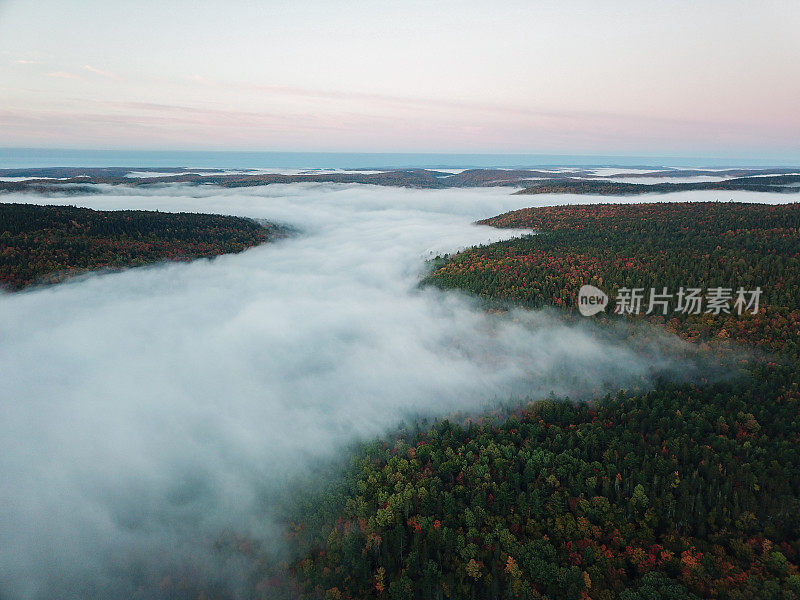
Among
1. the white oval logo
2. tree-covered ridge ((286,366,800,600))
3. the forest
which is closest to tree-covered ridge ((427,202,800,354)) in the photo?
the forest

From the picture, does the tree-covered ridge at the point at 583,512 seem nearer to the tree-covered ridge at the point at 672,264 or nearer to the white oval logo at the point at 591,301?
the tree-covered ridge at the point at 672,264

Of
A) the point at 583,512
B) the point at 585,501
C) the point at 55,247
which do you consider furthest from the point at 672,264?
the point at 55,247

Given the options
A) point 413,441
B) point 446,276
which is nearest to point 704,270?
point 446,276

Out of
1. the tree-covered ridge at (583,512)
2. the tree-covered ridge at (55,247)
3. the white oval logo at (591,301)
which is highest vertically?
the tree-covered ridge at (55,247)

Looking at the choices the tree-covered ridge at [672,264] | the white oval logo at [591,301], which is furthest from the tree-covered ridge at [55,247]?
the white oval logo at [591,301]

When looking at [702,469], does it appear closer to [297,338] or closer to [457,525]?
[457,525]
